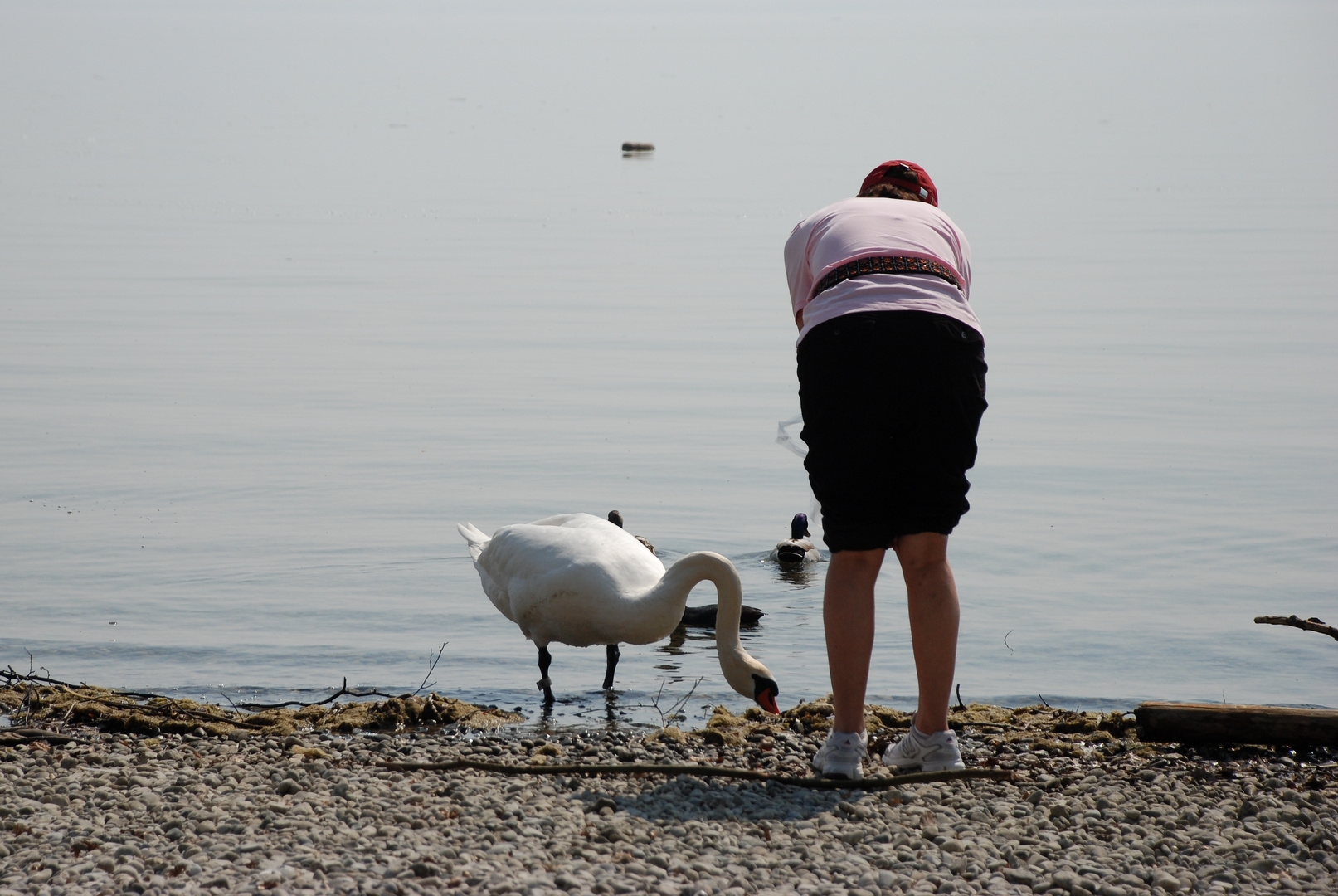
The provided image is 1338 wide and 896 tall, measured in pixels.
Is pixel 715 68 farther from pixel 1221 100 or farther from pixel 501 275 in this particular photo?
pixel 501 275

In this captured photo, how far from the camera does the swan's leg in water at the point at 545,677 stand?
26.7 feet

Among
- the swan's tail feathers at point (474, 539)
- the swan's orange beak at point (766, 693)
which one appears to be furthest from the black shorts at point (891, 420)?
the swan's tail feathers at point (474, 539)

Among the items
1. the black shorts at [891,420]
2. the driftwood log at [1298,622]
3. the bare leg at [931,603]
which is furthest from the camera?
the driftwood log at [1298,622]

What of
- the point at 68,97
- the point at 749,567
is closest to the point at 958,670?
the point at 749,567

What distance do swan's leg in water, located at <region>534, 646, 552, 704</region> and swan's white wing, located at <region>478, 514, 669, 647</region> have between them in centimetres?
9

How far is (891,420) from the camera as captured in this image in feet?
16.8

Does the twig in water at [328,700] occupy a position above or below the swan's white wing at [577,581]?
below

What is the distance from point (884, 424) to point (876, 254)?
24.9 inches

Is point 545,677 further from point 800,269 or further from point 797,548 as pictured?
point 797,548

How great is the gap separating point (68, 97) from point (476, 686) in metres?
93.4

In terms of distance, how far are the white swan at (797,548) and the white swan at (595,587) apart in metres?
3.16

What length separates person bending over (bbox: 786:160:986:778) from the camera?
5.11 m

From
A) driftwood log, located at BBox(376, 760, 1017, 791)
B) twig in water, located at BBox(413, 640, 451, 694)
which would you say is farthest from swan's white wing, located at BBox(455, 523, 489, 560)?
driftwood log, located at BBox(376, 760, 1017, 791)

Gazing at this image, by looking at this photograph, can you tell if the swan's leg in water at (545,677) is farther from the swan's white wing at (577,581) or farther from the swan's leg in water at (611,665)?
the swan's leg in water at (611,665)
